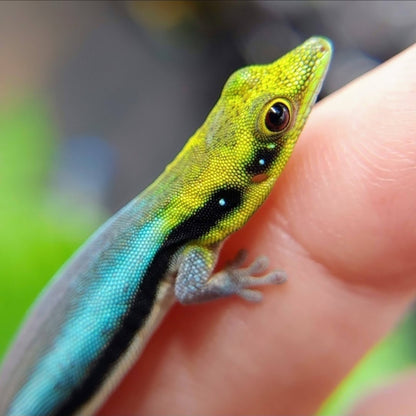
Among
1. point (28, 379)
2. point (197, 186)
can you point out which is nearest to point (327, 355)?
point (197, 186)

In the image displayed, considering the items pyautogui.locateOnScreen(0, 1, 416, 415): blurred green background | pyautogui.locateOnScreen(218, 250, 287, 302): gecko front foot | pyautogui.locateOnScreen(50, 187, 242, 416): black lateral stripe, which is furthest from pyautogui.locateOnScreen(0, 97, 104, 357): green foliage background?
pyautogui.locateOnScreen(218, 250, 287, 302): gecko front foot

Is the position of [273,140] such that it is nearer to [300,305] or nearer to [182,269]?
[182,269]

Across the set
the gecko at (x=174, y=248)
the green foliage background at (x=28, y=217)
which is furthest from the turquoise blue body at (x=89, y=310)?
the green foliage background at (x=28, y=217)

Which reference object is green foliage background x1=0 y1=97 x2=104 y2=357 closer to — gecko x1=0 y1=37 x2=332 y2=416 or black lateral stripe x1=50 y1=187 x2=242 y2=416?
gecko x1=0 y1=37 x2=332 y2=416

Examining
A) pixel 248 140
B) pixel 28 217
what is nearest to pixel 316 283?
pixel 248 140

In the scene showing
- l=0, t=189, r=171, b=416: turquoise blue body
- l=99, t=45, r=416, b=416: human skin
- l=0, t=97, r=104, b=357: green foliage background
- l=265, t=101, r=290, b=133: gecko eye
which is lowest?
l=99, t=45, r=416, b=416: human skin

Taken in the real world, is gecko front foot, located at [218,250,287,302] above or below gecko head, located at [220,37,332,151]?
below
